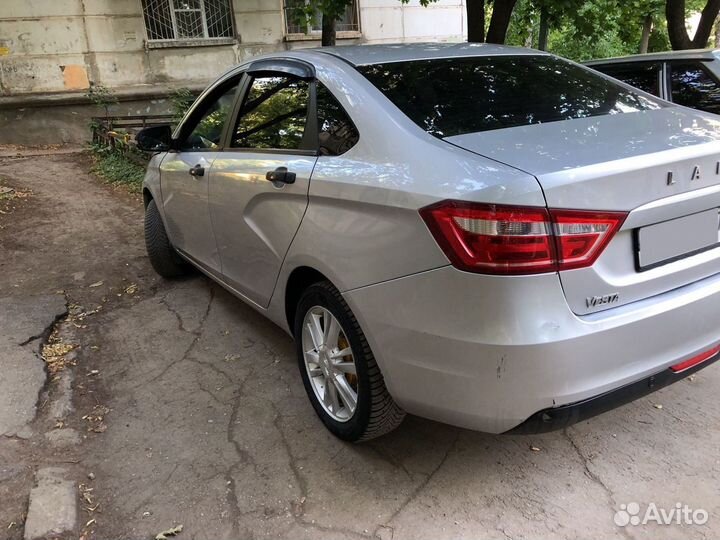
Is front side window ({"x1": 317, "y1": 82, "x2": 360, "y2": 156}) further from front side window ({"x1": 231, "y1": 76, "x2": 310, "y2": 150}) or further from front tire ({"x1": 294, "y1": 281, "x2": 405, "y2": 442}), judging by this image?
front tire ({"x1": 294, "y1": 281, "x2": 405, "y2": 442})

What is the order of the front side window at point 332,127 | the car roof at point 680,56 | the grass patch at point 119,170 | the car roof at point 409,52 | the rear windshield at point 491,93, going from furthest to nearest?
the grass patch at point 119,170
the car roof at point 680,56
the car roof at point 409,52
the front side window at point 332,127
the rear windshield at point 491,93

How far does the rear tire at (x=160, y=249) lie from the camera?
15.1 feet

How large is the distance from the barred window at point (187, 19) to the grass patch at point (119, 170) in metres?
3.17

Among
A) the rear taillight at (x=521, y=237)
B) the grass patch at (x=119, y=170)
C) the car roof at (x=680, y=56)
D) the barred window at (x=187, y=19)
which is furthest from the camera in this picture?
the barred window at (x=187, y=19)

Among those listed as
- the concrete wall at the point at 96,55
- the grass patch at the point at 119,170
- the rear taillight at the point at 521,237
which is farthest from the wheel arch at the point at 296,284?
the concrete wall at the point at 96,55

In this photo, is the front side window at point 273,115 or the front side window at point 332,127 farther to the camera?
the front side window at point 273,115

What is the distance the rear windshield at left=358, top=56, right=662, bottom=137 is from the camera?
7.60ft

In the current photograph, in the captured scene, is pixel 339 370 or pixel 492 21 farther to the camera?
pixel 492 21

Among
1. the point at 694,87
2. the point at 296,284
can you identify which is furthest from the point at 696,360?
the point at 694,87

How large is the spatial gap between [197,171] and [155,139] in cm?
84

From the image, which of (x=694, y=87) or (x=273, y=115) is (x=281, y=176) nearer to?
(x=273, y=115)

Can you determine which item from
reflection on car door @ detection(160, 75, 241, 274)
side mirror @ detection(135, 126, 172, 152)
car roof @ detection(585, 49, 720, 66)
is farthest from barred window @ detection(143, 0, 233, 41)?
reflection on car door @ detection(160, 75, 241, 274)

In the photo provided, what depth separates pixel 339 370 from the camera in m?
2.57
